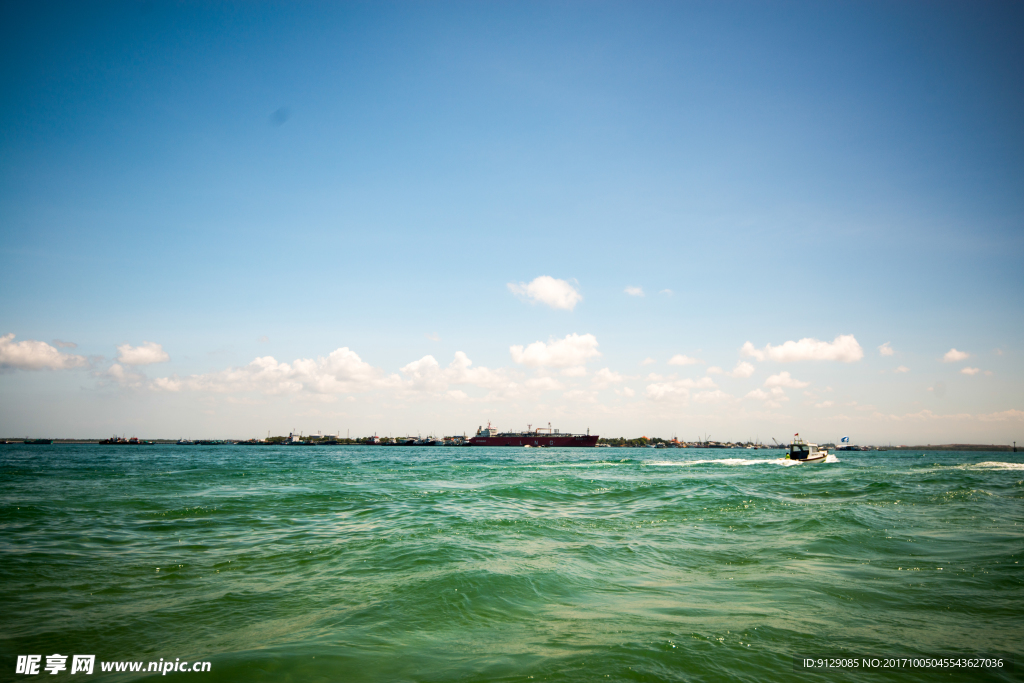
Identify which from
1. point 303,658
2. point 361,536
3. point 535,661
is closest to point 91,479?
point 361,536

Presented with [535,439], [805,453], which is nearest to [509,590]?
[805,453]

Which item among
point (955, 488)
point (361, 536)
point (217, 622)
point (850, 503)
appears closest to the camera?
point (217, 622)

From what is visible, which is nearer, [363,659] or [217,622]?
[363,659]

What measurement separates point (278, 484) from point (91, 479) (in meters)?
12.1

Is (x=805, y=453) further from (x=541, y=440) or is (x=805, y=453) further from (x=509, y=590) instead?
(x=541, y=440)

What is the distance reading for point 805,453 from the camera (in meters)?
51.8

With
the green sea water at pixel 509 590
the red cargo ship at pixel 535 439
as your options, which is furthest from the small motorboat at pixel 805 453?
the red cargo ship at pixel 535 439

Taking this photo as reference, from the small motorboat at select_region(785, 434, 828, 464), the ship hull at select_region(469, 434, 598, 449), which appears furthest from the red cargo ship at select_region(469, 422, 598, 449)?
the small motorboat at select_region(785, 434, 828, 464)

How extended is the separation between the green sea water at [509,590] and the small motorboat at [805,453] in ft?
125

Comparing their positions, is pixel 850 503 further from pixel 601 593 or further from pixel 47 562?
pixel 47 562

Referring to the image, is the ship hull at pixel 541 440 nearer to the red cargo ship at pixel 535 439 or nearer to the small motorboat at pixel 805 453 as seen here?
the red cargo ship at pixel 535 439

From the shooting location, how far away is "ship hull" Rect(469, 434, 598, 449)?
14929 cm

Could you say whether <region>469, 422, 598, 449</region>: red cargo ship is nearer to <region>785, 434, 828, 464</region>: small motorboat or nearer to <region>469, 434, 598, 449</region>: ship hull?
<region>469, 434, 598, 449</region>: ship hull

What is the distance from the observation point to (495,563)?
31.9 ft
